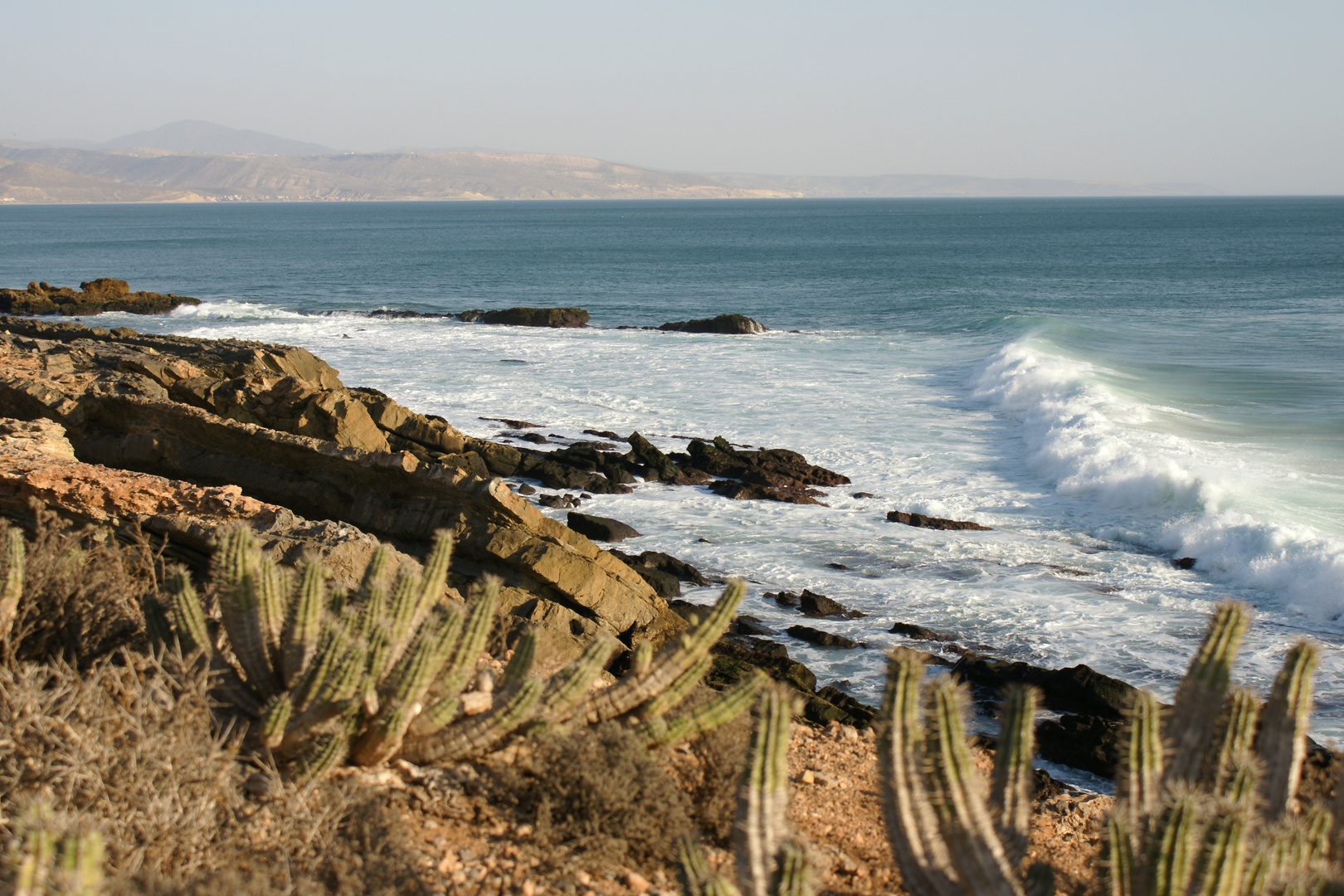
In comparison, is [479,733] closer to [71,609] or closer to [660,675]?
[660,675]

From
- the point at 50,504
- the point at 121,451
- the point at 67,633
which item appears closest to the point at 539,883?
the point at 67,633

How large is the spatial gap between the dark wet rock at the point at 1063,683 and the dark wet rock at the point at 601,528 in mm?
5503

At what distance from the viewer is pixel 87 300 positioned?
4409 centimetres

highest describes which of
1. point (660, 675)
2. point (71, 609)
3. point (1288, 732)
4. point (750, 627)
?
point (1288, 732)

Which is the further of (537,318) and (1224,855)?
(537,318)

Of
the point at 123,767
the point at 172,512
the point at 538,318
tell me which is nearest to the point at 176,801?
the point at 123,767

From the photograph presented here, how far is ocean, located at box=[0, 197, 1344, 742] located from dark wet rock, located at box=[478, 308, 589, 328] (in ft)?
4.27

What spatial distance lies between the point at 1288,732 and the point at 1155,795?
68cm

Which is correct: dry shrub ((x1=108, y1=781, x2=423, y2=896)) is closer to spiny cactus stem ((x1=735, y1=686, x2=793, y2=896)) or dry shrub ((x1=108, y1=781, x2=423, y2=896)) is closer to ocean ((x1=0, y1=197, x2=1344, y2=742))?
spiny cactus stem ((x1=735, y1=686, x2=793, y2=896))

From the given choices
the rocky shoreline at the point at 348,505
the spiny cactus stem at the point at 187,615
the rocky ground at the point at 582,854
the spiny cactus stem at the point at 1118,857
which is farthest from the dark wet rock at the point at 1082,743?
the spiny cactus stem at the point at 187,615

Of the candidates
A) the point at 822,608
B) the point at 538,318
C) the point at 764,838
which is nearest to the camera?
the point at 764,838

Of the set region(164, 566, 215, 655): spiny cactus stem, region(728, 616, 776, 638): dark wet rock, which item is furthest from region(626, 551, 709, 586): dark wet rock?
region(164, 566, 215, 655): spiny cactus stem

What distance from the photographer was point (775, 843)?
136 inches

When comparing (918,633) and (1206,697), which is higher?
(1206,697)
